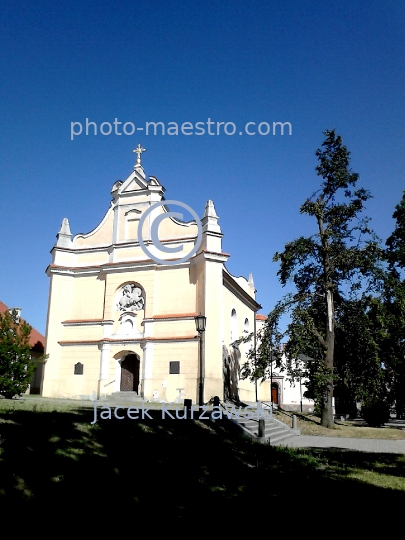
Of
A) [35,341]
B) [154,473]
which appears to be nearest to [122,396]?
[35,341]

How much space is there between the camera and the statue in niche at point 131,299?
92.3 feet

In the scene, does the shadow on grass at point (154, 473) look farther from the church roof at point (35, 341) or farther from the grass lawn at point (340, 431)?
the church roof at point (35, 341)

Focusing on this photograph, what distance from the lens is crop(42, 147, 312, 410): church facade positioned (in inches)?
1037

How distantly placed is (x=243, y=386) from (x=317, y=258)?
1128 centimetres

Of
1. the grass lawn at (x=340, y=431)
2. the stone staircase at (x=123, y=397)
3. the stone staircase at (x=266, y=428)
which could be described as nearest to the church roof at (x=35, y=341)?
the stone staircase at (x=123, y=397)

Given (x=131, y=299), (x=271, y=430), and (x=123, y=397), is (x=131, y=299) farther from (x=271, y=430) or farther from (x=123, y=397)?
(x=271, y=430)

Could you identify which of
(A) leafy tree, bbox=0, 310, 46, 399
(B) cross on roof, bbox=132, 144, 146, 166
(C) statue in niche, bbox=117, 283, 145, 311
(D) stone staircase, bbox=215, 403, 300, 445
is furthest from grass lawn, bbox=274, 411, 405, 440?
(B) cross on roof, bbox=132, 144, 146, 166

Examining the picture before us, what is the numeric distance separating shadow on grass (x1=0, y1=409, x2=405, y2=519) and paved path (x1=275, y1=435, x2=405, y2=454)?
3.67 meters

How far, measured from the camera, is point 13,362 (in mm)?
17281

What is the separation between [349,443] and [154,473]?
11.7m

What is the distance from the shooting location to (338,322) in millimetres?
24688

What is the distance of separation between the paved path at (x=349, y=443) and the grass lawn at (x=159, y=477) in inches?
142

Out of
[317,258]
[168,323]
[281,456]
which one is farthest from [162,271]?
[281,456]

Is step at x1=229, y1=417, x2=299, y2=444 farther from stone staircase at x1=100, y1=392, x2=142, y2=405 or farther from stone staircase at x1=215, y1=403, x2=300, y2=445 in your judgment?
stone staircase at x1=100, y1=392, x2=142, y2=405
